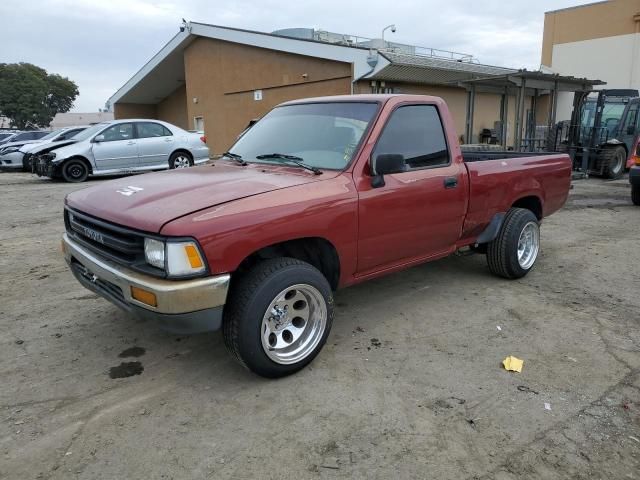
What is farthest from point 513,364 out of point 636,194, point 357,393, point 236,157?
point 636,194

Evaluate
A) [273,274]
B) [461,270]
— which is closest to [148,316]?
[273,274]

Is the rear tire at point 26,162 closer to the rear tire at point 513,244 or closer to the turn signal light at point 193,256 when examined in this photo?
the rear tire at point 513,244

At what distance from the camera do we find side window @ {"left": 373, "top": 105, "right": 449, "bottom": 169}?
13.0 feet

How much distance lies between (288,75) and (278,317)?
710 inches

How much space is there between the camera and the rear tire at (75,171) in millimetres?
13039

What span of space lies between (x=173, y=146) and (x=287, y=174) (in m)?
11.0

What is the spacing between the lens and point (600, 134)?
1549 centimetres

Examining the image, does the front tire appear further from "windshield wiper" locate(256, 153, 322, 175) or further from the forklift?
the forklift

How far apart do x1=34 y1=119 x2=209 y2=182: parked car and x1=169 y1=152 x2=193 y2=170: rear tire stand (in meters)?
0.03

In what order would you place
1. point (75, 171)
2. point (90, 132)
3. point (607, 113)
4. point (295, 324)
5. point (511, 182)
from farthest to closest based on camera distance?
point (607, 113), point (90, 132), point (75, 171), point (511, 182), point (295, 324)

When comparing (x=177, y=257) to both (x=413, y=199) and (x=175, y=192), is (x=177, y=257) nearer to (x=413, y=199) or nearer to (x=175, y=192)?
(x=175, y=192)

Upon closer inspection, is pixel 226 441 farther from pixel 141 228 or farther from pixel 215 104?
pixel 215 104

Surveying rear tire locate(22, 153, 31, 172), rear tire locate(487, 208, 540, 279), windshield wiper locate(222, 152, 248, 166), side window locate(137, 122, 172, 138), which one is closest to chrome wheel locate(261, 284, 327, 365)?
windshield wiper locate(222, 152, 248, 166)

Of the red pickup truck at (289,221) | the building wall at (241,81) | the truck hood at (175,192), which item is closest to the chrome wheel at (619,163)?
the building wall at (241,81)
